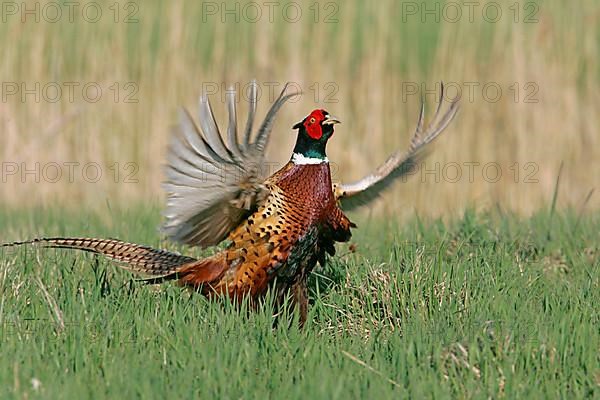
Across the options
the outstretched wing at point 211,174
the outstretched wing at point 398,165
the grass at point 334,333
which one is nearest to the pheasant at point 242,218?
the outstretched wing at point 211,174

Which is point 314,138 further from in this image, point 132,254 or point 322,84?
point 322,84

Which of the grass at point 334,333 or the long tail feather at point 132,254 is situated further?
the long tail feather at point 132,254

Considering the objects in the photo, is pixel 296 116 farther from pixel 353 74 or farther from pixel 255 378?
pixel 255 378

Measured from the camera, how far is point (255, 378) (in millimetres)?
3289

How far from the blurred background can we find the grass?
2918 millimetres

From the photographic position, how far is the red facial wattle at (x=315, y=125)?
14.1ft

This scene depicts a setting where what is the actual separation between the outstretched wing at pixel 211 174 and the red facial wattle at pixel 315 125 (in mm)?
398

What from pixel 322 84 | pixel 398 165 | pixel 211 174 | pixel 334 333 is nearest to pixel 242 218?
pixel 211 174

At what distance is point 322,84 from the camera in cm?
802

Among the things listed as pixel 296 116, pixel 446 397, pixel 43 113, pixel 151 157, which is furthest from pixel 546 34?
pixel 446 397

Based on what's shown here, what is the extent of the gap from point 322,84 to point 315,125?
3.75 metres

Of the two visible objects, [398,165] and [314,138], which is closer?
[314,138]

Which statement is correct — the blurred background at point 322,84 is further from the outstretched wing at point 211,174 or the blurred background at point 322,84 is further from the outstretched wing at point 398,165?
the outstretched wing at point 211,174

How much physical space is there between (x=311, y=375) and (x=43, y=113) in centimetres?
531
